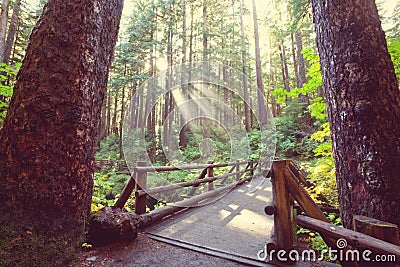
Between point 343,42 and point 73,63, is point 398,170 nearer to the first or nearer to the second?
point 343,42

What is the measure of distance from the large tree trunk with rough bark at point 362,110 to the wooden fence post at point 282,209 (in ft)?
1.89

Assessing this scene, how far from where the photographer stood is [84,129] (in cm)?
206

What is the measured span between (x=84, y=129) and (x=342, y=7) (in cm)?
314

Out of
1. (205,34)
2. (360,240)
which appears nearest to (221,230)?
(360,240)

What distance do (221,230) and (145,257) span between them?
1.34 meters

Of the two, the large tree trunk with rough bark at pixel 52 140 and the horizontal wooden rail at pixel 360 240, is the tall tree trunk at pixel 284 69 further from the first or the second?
the large tree trunk with rough bark at pixel 52 140

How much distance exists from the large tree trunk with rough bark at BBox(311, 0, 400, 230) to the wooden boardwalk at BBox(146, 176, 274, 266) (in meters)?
1.25

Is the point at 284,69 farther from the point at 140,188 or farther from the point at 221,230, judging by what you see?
the point at 140,188

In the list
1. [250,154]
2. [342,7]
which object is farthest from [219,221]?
[250,154]

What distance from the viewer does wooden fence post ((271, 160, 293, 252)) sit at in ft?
7.55

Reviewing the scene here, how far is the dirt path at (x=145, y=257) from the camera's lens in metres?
2.20

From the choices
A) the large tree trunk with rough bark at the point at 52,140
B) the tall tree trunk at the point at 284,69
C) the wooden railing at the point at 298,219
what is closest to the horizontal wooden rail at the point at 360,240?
the wooden railing at the point at 298,219

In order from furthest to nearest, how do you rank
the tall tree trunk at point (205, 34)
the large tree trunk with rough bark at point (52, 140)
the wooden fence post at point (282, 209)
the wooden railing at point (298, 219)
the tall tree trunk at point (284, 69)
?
the tall tree trunk at point (284, 69), the tall tree trunk at point (205, 34), the wooden fence post at point (282, 209), the large tree trunk with rough bark at point (52, 140), the wooden railing at point (298, 219)

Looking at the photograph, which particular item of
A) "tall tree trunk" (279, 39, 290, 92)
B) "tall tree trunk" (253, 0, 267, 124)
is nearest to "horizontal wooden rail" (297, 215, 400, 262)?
"tall tree trunk" (253, 0, 267, 124)
